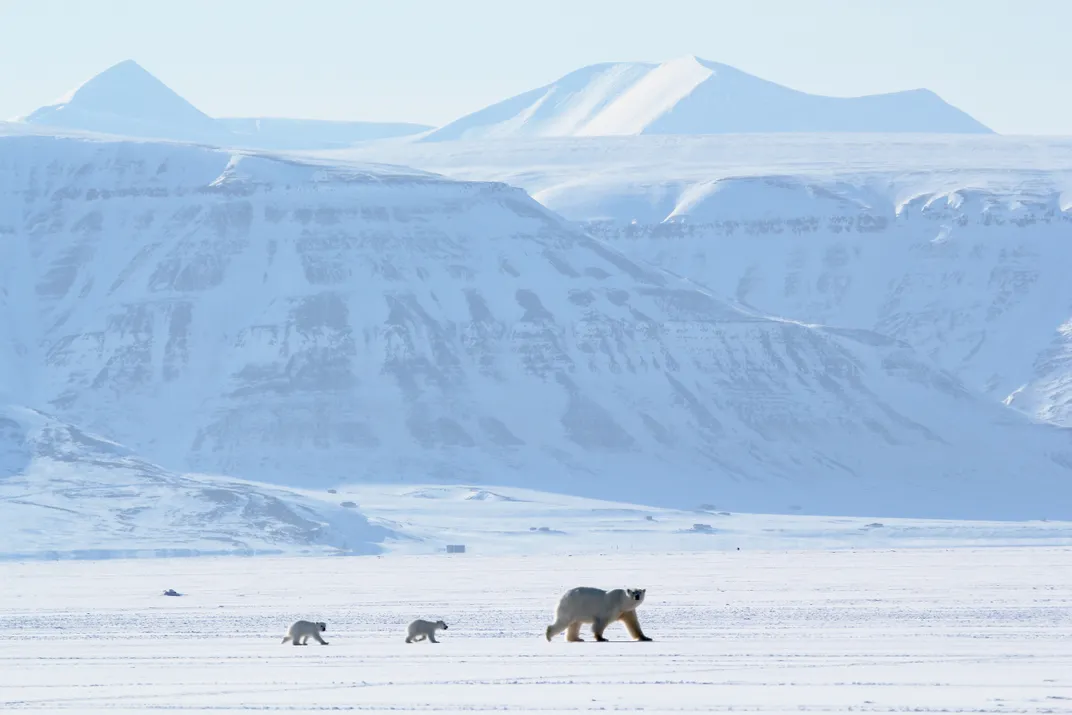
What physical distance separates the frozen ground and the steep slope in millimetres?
52845

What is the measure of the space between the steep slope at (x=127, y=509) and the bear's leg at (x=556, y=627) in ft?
288

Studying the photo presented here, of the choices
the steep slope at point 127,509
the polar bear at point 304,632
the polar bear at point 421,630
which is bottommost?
the polar bear at point 421,630

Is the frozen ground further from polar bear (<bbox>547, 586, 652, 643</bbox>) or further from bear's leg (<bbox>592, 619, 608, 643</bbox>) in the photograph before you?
polar bear (<bbox>547, 586, 652, 643</bbox>)

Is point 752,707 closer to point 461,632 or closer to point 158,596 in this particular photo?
point 461,632

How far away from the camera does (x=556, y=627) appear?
38875mm

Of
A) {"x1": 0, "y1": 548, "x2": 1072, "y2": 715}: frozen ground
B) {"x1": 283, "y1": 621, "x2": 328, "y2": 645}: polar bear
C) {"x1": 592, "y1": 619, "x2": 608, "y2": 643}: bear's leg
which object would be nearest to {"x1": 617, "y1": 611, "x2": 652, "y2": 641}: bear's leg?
{"x1": 0, "y1": 548, "x2": 1072, "y2": 715}: frozen ground

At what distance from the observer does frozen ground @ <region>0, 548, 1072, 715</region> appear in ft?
101

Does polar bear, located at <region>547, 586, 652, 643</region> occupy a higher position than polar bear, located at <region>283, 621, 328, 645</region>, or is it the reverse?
polar bear, located at <region>283, 621, 328, 645</region>

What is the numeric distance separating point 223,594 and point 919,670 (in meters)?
41.0

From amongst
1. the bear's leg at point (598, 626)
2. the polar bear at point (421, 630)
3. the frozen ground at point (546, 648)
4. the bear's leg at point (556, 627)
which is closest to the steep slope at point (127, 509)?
the frozen ground at point (546, 648)

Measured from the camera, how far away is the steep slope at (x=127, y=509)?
134m

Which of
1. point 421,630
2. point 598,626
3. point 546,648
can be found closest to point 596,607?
point 598,626

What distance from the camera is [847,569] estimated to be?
83.7 metres

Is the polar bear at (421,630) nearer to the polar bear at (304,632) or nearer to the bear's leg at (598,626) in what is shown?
the polar bear at (304,632)
